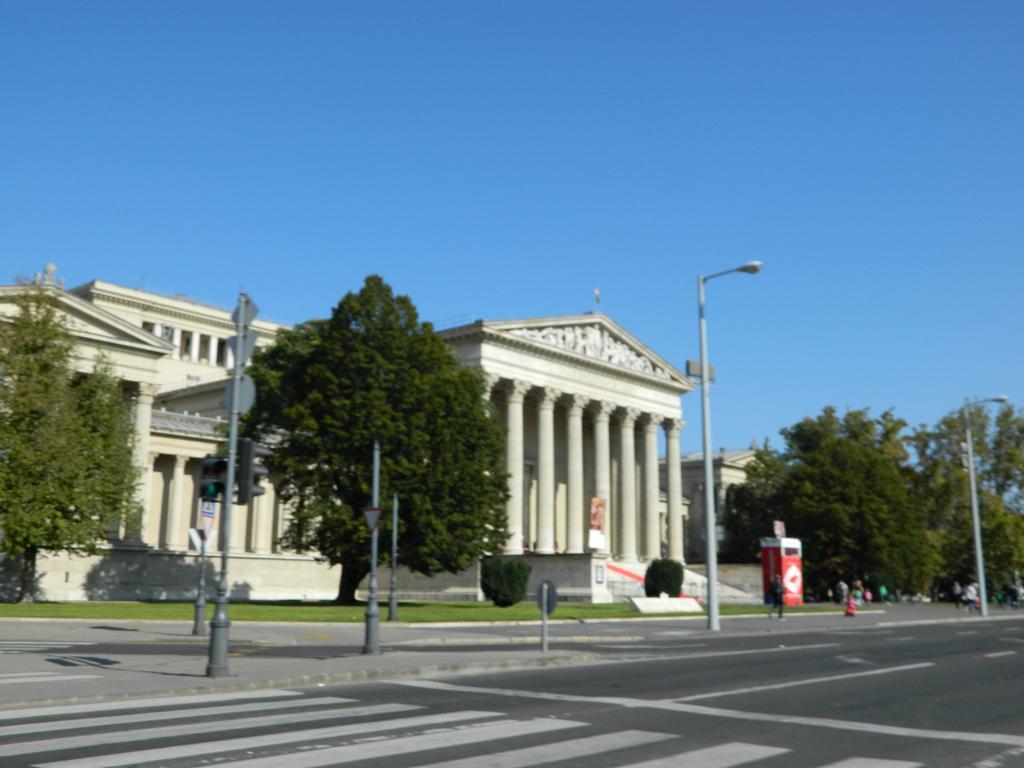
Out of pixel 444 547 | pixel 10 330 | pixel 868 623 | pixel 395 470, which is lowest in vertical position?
pixel 868 623

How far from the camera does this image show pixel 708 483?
34719 millimetres

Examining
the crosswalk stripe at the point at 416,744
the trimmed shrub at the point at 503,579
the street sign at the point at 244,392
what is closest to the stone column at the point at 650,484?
the trimmed shrub at the point at 503,579

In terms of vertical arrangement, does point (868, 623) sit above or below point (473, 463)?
below

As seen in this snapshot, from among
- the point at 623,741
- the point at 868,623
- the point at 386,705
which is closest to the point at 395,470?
the point at 868,623

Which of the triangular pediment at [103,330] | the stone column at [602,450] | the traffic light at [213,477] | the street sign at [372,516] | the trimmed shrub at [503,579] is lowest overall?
the trimmed shrub at [503,579]

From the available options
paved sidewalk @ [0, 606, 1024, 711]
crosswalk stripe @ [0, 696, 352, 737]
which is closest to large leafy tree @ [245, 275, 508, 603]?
paved sidewalk @ [0, 606, 1024, 711]

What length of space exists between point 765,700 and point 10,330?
43.1 m

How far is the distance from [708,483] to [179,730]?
A: 26.2m

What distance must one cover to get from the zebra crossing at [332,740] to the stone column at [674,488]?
71.6 m

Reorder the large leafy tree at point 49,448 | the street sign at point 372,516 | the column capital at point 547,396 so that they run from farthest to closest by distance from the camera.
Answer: the column capital at point 547,396
the large leafy tree at point 49,448
the street sign at point 372,516

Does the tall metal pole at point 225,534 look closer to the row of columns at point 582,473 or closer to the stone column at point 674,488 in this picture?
the row of columns at point 582,473

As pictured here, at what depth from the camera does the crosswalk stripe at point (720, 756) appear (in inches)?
352

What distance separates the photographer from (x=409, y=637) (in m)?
26.9

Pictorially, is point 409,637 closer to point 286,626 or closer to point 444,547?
point 286,626
